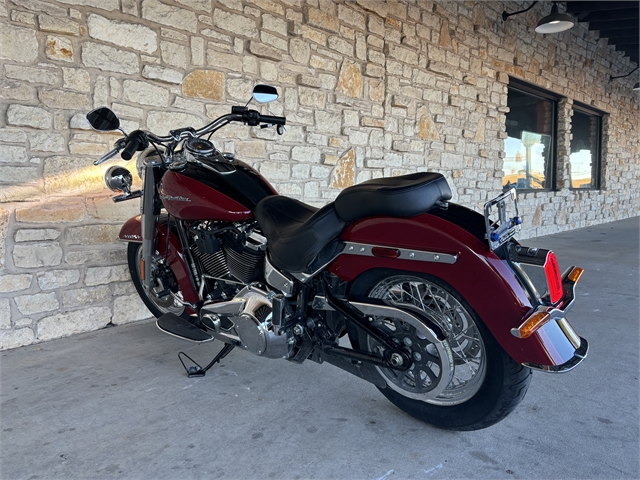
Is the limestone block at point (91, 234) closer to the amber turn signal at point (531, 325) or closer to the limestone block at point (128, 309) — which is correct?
the limestone block at point (128, 309)

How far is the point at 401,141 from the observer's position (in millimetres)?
5055

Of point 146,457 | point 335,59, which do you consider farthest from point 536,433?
point 335,59

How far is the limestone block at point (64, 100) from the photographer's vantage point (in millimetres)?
2693

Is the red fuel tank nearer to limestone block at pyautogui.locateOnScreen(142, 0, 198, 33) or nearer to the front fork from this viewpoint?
the front fork

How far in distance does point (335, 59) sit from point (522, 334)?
345 cm

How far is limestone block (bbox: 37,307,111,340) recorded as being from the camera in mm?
2764

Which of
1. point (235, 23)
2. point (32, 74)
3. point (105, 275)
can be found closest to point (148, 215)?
point (105, 275)

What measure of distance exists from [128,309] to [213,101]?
1.53 meters

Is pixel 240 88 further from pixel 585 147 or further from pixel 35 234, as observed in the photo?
pixel 585 147

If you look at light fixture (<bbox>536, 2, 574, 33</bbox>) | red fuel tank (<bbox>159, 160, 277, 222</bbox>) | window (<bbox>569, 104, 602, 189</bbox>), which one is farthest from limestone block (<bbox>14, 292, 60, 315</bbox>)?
window (<bbox>569, 104, 602, 189</bbox>)

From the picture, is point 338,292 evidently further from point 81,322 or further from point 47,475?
point 81,322

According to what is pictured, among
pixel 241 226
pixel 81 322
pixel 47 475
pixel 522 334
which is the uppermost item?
pixel 241 226

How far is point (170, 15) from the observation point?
10.5ft

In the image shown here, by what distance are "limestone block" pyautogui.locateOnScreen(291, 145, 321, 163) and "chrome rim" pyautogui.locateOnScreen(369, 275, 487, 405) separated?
247 cm
